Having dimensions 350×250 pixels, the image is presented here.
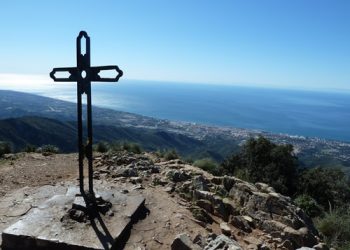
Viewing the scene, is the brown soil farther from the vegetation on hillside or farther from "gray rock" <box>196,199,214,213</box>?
the vegetation on hillside

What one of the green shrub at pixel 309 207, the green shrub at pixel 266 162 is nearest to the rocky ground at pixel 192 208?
the green shrub at pixel 309 207

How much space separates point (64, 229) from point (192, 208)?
229 centimetres

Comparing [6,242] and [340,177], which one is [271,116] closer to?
[340,177]

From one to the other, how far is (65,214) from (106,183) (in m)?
2.10

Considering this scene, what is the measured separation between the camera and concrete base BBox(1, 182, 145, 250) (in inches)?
193

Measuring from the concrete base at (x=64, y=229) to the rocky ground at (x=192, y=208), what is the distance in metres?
0.27

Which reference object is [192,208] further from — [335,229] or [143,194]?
[335,229]

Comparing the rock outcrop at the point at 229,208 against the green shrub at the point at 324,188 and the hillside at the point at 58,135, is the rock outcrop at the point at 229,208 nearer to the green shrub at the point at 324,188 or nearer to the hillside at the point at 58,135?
the green shrub at the point at 324,188

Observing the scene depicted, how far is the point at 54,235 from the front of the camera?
4996mm

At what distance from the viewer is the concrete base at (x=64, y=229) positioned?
490 centimetres

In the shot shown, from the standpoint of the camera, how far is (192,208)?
653cm

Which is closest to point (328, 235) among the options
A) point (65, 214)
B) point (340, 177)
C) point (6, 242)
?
point (65, 214)

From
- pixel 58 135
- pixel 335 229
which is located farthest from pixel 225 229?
pixel 58 135

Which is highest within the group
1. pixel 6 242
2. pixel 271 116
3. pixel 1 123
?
pixel 6 242
